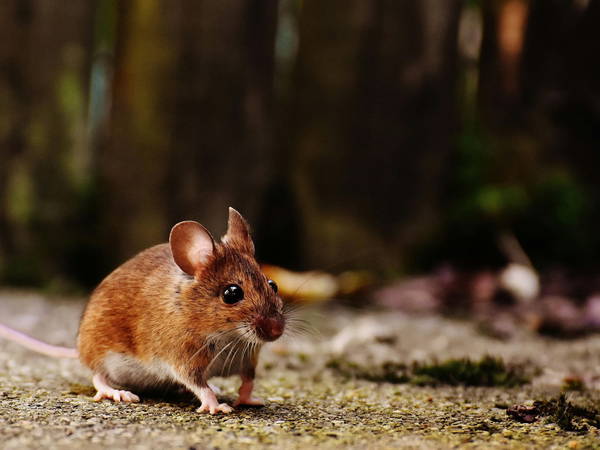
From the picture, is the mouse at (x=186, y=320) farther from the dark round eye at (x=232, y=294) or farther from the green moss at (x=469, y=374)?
the green moss at (x=469, y=374)

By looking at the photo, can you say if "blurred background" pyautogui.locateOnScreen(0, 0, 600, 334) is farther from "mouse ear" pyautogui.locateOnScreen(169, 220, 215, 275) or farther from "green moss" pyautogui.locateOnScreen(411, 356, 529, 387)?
"mouse ear" pyautogui.locateOnScreen(169, 220, 215, 275)

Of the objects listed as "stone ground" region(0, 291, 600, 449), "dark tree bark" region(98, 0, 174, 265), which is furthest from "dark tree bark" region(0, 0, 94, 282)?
"stone ground" region(0, 291, 600, 449)

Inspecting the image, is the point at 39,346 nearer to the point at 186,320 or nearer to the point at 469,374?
the point at 186,320

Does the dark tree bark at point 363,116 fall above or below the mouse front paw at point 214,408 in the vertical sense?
above

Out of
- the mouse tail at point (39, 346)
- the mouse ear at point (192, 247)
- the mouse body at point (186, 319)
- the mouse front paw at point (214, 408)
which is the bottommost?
the mouse front paw at point (214, 408)

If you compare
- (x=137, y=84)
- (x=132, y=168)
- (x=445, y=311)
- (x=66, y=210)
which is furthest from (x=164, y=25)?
(x=445, y=311)

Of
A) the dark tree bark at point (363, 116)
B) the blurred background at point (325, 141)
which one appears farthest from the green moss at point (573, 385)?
the dark tree bark at point (363, 116)

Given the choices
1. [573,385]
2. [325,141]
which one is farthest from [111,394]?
[325,141]

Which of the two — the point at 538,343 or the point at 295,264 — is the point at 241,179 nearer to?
the point at 295,264
